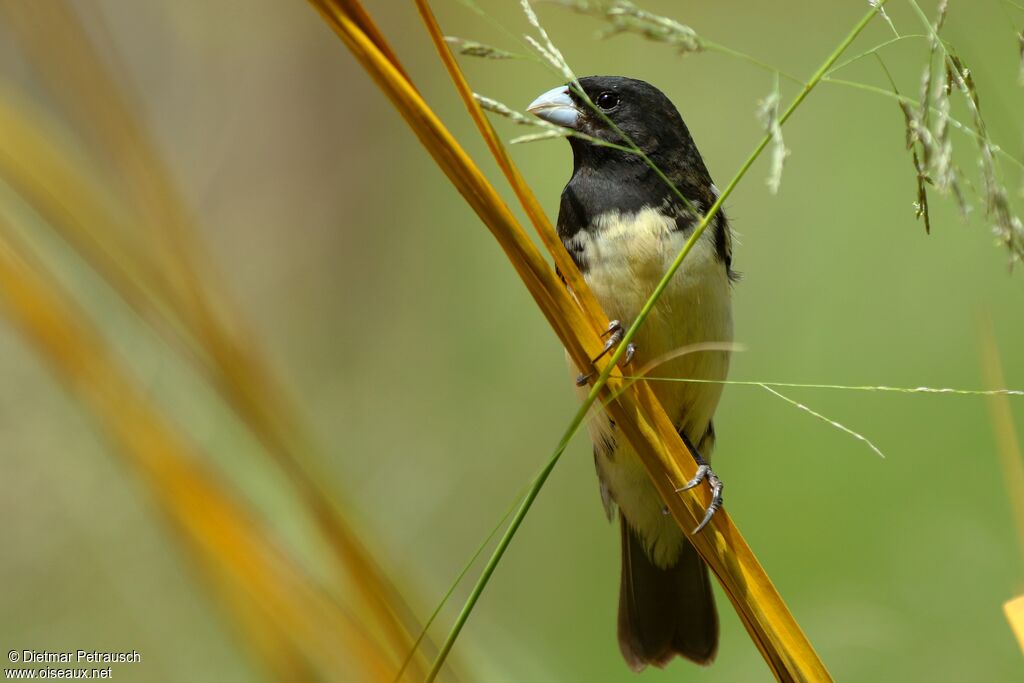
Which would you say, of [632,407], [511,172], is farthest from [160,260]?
[632,407]

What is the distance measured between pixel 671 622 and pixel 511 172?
201cm

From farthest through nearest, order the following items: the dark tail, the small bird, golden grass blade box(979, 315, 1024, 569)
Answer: the dark tail, the small bird, golden grass blade box(979, 315, 1024, 569)

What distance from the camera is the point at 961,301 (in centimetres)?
584

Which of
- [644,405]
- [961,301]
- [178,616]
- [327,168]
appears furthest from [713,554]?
[327,168]

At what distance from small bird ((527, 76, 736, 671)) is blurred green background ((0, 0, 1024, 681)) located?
0.40 meters

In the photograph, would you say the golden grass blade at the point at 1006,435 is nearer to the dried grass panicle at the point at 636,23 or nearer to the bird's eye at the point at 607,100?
the dried grass panicle at the point at 636,23

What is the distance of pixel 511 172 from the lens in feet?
4.61

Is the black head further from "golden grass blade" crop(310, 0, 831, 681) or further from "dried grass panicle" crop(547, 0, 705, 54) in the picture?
"dried grass panicle" crop(547, 0, 705, 54)

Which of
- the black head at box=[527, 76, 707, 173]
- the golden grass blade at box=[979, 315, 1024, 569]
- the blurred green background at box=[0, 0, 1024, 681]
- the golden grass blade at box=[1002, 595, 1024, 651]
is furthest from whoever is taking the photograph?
the blurred green background at box=[0, 0, 1024, 681]

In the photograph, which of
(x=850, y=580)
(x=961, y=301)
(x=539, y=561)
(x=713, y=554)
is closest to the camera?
(x=713, y=554)

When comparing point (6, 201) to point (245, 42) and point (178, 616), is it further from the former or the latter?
point (245, 42)

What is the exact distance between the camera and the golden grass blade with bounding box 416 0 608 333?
51.9 inches

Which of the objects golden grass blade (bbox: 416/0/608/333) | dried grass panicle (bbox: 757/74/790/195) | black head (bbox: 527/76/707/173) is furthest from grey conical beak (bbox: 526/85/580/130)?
dried grass panicle (bbox: 757/74/790/195)

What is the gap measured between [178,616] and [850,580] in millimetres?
2900
